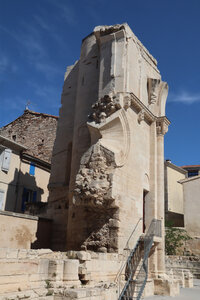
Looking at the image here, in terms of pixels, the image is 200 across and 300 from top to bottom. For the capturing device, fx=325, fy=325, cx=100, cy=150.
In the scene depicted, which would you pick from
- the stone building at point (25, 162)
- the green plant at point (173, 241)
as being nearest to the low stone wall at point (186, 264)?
the green plant at point (173, 241)

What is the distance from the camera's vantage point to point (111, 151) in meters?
11.0

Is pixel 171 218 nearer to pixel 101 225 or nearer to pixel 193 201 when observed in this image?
pixel 193 201

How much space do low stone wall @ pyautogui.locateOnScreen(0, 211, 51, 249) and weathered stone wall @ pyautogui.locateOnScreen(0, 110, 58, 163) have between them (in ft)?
28.4

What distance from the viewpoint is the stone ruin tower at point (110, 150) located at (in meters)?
10.8

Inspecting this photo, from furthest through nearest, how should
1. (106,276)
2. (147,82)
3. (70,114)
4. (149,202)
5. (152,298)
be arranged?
1. (70,114)
2. (147,82)
3. (149,202)
4. (152,298)
5. (106,276)

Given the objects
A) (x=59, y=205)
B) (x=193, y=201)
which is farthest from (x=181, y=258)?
(x=59, y=205)

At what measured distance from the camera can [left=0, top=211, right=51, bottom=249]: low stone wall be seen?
11562mm

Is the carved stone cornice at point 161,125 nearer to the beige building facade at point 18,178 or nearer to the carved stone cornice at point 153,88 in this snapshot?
the carved stone cornice at point 153,88

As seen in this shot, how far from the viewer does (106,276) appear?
906cm

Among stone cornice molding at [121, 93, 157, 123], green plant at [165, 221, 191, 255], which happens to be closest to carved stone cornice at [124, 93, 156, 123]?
stone cornice molding at [121, 93, 157, 123]

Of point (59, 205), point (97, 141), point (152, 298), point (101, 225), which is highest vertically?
point (97, 141)

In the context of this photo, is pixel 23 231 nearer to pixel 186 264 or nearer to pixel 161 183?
pixel 161 183

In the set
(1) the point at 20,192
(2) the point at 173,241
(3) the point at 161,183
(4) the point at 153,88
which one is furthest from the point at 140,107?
(2) the point at 173,241

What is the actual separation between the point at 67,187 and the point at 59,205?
0.86 m
